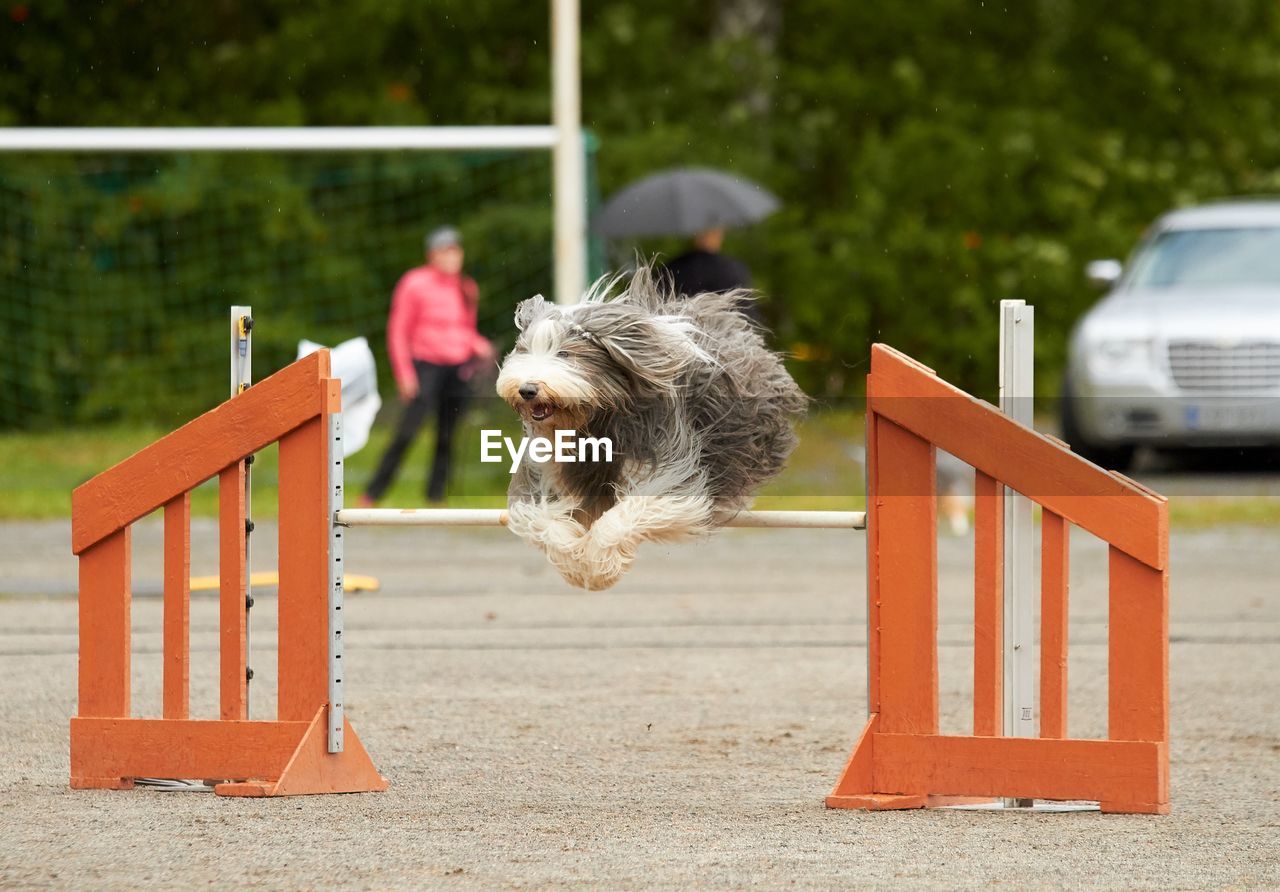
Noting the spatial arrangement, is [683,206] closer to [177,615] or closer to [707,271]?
[707,271]

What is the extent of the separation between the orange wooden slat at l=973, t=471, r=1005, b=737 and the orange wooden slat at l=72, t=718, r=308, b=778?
1.74 m

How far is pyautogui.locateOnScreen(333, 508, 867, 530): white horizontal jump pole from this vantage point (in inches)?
209

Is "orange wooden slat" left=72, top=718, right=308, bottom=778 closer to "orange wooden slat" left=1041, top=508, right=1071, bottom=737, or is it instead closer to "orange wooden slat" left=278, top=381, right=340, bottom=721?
"orange wooden slat" left=278, top=381, right=340, bottom=721

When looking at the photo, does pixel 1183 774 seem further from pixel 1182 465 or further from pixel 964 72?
pixel 964 72

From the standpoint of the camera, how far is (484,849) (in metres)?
4.82

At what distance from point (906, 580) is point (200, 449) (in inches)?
74.0

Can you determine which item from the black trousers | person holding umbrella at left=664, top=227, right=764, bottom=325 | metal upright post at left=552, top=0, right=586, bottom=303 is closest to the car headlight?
metal upright post at left=552, top=0, right=586, bottom=303

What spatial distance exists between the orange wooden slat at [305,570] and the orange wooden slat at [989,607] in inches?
65.8

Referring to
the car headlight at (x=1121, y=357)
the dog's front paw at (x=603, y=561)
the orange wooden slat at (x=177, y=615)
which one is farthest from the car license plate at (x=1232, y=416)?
the orange wooden slat at (x=177, y=615)

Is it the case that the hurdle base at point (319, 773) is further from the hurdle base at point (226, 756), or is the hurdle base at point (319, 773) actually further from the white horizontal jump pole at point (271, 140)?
the white horizontal jump pole at point (271, 140)

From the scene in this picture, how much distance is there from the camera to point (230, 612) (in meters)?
5.51

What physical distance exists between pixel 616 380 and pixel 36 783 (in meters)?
1.96

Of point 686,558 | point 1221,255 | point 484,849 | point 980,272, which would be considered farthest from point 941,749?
point 980,272

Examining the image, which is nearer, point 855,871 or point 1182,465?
point 855,871
